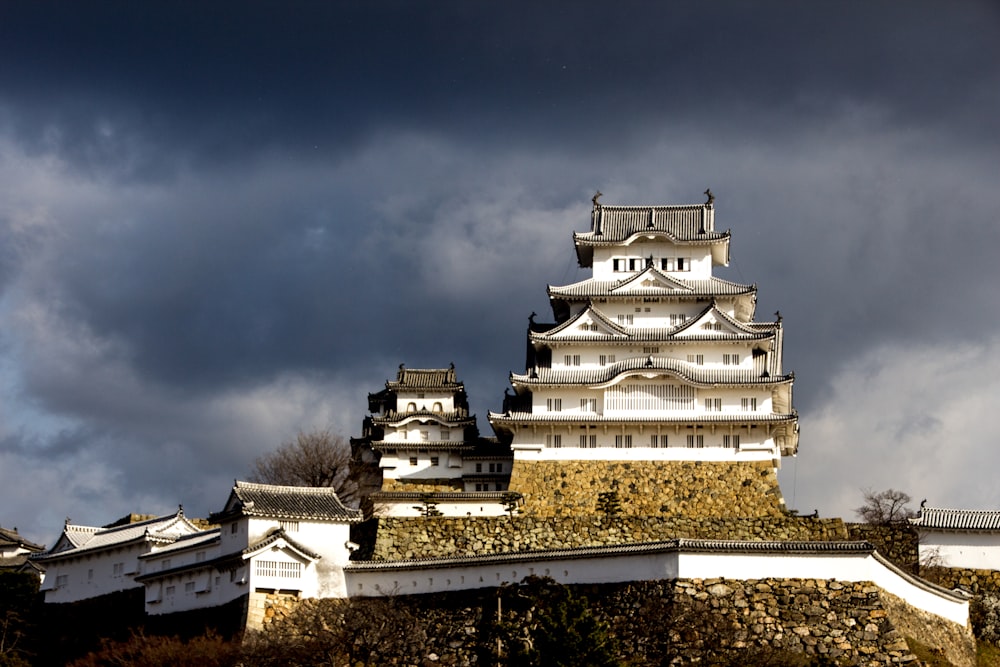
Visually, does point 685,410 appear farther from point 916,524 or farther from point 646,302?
point 916,524

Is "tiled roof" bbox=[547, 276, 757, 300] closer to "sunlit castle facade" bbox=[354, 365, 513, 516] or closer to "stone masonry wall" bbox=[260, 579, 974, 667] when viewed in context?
"sunlit castle facade" bbox=[354, 365, 513, 516]

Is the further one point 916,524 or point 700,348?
point 700,348

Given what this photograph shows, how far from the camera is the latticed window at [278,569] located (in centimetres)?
3950

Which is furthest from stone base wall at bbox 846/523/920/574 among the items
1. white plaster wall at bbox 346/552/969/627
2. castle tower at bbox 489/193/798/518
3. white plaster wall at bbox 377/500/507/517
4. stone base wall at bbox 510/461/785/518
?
white plaster wall at bbox 377/500/507/517

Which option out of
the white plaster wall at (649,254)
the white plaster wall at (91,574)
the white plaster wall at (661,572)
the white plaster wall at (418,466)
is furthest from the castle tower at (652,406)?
the white plaster wall at (91,574)

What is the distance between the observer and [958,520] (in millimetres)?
45000

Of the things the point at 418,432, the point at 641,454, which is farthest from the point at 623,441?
the point at 418,432

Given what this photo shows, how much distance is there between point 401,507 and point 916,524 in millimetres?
15799

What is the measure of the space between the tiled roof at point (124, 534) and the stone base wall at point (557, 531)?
22.3 feet

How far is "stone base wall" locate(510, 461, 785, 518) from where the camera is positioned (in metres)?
48.2

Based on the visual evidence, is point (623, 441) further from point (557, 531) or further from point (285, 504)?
point (285, 504)

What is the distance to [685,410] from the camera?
50.2 metres

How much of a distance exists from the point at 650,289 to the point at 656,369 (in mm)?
4049

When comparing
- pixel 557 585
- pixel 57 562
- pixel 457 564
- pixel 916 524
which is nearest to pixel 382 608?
pixel 457 564
